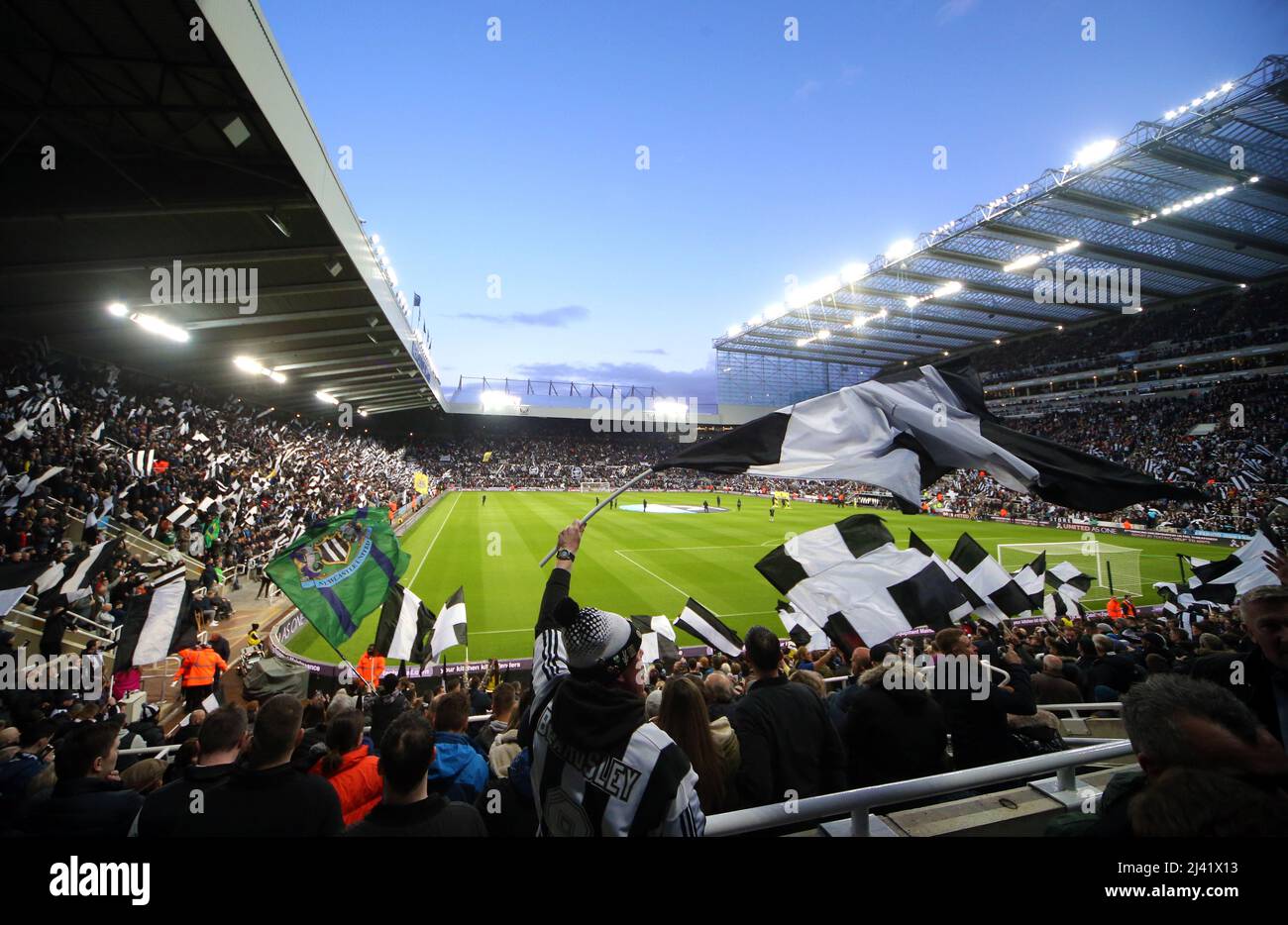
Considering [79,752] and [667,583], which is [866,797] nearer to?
[79,752]

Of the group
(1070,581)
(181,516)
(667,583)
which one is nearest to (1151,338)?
(1070,581)

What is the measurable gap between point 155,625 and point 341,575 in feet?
8.09

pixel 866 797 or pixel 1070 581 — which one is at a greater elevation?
pixel 866 797

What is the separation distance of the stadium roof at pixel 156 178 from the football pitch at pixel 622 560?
875cm

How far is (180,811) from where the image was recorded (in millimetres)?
2639

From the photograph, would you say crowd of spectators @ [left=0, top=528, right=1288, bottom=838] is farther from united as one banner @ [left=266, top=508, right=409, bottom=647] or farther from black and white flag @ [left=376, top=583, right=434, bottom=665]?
black and white flag @ [left=376, top=583, right=434, bottom=665]

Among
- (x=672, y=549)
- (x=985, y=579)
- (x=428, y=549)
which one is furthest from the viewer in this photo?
(x=672, y=549)

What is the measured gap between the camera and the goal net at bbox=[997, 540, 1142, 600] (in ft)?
63.3

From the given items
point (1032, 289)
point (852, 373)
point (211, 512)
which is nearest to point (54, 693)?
point (211, 512)

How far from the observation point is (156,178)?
36.9 ft

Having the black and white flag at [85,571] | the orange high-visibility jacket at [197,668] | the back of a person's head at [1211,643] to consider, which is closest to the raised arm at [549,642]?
the back of a person's head at [1211,643]

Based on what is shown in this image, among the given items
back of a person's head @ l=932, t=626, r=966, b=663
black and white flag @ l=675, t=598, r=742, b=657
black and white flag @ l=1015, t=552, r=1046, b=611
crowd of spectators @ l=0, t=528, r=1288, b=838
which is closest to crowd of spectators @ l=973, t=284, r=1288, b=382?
black and white flag @ l=1015, t=552, r=1046, b=611

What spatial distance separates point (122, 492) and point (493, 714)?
17.1 meters

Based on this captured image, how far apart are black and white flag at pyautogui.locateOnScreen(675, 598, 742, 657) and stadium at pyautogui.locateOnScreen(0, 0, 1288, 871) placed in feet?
0.45
